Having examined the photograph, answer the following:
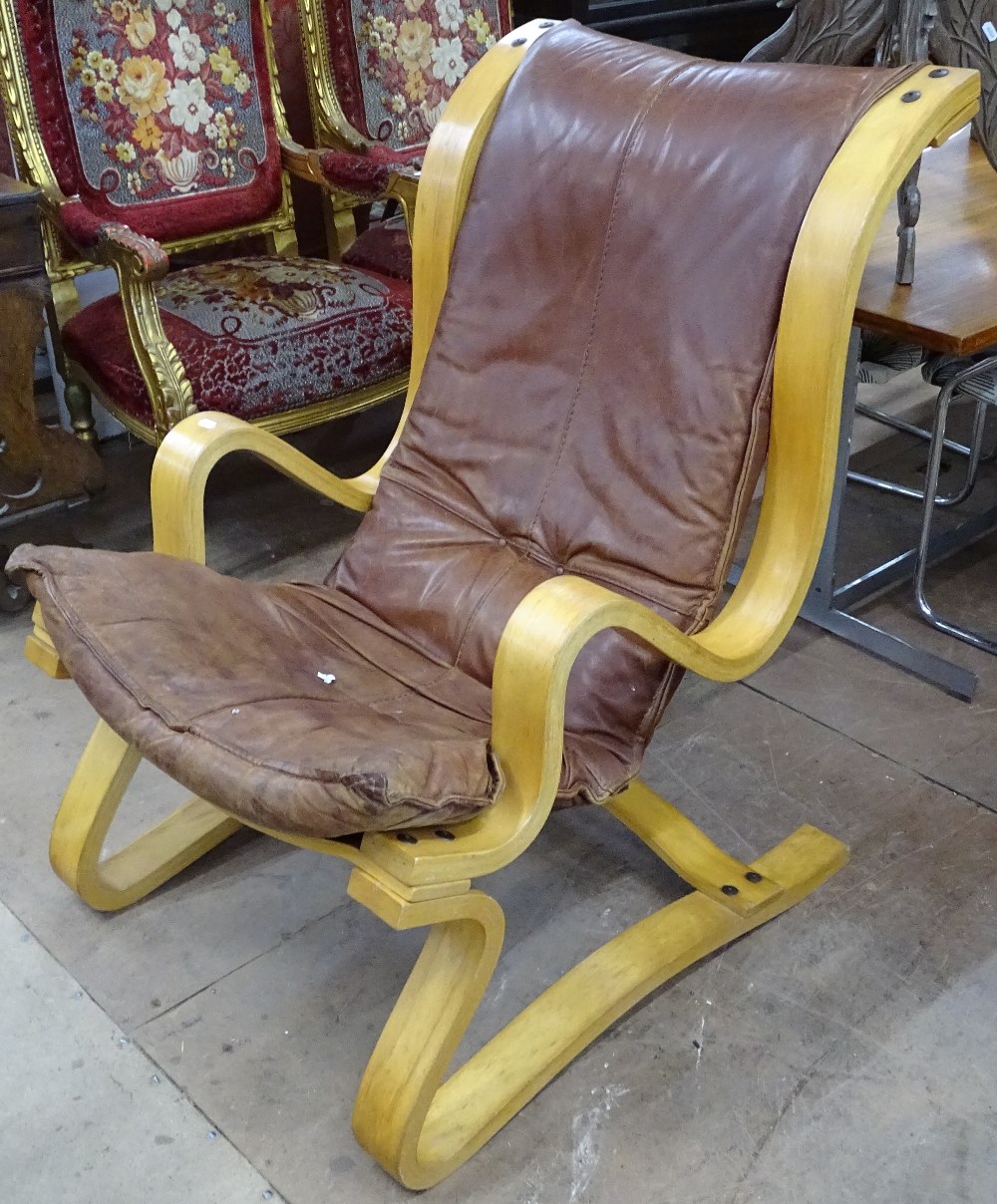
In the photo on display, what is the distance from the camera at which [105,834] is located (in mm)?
1694

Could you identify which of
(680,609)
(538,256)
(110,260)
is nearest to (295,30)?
(110,260)

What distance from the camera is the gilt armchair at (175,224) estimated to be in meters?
2.31

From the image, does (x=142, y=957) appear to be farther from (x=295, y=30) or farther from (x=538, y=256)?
(x=295, y=30)

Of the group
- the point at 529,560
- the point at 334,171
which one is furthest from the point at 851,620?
the point at 334,171

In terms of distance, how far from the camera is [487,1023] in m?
1.60

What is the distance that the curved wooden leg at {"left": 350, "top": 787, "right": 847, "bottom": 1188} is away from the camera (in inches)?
52.6

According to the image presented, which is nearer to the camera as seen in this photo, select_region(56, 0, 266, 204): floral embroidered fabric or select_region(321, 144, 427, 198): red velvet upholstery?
select_region(56, 0, 266, 204): floral embroidered fabric

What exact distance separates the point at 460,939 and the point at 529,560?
0.54 metres

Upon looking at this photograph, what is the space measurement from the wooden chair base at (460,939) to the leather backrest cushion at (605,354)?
0.29 metres

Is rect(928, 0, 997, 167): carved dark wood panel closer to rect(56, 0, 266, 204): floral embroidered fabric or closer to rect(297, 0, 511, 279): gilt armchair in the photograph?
rect(297, 0, 511, 279): gilt armchair

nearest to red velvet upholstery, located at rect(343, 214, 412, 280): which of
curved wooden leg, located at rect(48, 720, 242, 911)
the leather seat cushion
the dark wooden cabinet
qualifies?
the dark wooden cabinet

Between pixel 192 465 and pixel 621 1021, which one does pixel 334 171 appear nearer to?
pixel 192 465

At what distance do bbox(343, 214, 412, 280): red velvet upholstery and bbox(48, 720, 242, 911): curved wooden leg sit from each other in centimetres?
140

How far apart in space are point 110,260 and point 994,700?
5.76 ft
